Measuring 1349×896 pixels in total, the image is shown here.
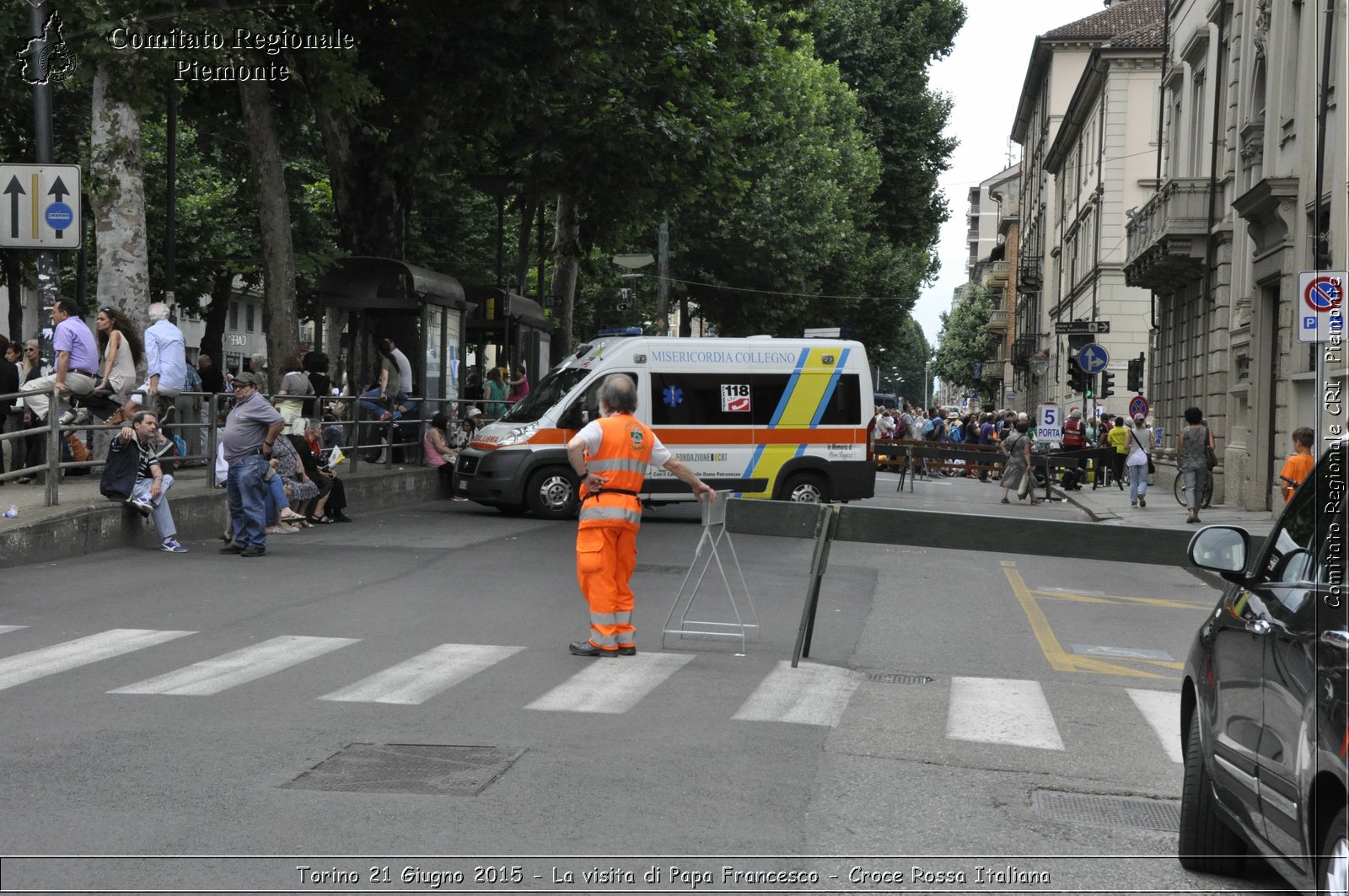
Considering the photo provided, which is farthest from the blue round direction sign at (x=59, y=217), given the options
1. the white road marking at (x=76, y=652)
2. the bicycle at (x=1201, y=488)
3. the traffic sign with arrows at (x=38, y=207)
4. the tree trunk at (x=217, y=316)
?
the tree trunk at (x=217, y=316)

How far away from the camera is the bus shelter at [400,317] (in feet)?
77.8

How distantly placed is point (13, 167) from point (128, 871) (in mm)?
11416

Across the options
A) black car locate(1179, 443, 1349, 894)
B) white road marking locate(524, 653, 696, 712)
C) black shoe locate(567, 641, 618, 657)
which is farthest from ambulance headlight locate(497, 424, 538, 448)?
black car locate(1179, 443, 1349, 894)

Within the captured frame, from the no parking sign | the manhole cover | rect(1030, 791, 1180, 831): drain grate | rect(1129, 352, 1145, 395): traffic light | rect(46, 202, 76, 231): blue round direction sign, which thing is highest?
rect(46, 202, 76, 231): blue round direction sign

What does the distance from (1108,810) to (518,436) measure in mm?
15230

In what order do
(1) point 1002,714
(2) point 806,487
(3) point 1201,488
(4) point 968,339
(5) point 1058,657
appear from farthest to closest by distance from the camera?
1. (4) point 968,339
2. (3) point 1201,488
3. (2) point 806,487
4. (5) point 1058,657
5. (1) point 1002,714

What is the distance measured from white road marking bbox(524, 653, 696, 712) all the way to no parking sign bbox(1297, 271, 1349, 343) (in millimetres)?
7361

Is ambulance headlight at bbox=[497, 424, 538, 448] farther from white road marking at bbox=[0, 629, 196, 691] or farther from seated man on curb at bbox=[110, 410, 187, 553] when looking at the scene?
white road marking at bbox=[0, 629, 196, 691]

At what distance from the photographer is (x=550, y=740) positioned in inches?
282

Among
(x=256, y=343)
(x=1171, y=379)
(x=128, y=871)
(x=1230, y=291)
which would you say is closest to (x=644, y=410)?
(x=1230, y=291)

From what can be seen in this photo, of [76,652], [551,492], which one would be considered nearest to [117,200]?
[551,492]

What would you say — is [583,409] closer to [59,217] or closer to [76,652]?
[59,217]

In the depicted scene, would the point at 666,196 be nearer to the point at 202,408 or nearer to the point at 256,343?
the point at 202,408

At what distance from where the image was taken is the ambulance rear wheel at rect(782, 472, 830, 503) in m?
21.7
